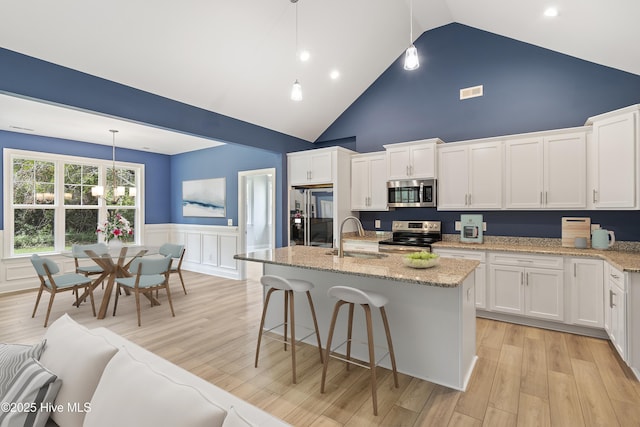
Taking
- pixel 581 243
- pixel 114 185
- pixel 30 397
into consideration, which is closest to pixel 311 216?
pixel 581 243

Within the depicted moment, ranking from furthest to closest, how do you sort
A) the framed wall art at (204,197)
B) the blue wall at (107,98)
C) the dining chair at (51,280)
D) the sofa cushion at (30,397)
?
the framed wall art at (204,197) < the dining chair at (51,280) < the blue wall at (107,98) < the sofa cushion at (30,397)

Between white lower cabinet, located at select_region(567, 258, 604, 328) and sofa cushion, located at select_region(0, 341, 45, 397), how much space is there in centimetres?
451

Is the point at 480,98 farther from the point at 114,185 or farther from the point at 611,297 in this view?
the point at 114,185

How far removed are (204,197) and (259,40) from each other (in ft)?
13.7

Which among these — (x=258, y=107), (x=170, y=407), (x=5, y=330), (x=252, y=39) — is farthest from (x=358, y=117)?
(x=5, y=330)

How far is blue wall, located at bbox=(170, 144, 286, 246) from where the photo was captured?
Result: 5527 millimetres

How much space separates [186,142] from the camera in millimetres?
6184

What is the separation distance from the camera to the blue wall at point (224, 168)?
18.1ft

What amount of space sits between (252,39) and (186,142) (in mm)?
3405

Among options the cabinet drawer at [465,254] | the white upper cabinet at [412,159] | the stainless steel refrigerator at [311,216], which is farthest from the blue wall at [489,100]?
the stainless steel refrigerator at [311,216]

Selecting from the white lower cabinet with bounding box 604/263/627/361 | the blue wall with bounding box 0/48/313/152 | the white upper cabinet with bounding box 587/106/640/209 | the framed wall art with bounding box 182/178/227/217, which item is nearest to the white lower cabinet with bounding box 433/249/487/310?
the white lower cabinet with bounding box 604/263/627/361

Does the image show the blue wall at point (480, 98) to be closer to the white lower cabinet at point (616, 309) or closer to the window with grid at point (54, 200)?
the white lower cabinet at point (616, 309)

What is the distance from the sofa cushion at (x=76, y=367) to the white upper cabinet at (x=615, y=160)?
4.41 meters

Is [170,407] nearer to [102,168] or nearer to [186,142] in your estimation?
[186,142]
